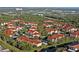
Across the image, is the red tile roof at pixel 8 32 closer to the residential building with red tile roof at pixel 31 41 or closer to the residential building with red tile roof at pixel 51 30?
the residential building with red tile roof at pixel 31 41

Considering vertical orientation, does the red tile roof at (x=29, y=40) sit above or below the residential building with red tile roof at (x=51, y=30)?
below

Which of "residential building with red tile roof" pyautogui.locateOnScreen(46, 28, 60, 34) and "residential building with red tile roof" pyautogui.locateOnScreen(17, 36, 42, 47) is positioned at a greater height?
"residential building with red tile roof" pyautogui.locateOnScreen(46, 28, 60, 34)

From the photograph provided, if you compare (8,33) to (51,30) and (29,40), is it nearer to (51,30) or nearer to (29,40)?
(29,40)

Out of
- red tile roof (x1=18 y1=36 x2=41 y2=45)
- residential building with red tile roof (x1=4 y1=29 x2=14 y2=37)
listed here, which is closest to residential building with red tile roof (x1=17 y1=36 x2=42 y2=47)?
red tile roof (x1=18 y1=36 x2=41 y2=45)

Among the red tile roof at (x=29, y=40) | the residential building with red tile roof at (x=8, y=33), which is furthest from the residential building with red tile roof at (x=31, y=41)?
the residential building with red tile roof at (x=8, y=33)

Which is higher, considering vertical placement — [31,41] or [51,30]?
[51,30]

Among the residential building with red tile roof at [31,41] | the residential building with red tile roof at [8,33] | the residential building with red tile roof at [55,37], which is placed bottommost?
the residential building with red tile roof at [31,41]

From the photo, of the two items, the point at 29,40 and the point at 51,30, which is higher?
the point at 51,30

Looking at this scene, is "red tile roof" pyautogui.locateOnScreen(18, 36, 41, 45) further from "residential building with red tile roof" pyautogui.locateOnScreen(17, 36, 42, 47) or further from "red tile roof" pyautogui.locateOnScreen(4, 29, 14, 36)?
"red tile roof" pyautogui.locateOnScreen(4, 29, 14, 36)

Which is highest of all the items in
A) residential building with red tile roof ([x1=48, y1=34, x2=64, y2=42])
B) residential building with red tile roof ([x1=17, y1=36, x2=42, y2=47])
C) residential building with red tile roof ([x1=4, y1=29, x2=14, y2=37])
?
residential building with red tile roof ([x1=4, y1=29, x2=14, y2=37])

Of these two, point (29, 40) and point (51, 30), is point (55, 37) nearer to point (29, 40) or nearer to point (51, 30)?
point (51, 30)

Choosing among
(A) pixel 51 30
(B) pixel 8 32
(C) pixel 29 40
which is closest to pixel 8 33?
(B) pixel 8 32

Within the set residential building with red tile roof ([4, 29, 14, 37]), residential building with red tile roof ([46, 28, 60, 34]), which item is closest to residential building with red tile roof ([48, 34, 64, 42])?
residential building with red tile roof ([46, 28, 60, 34])
